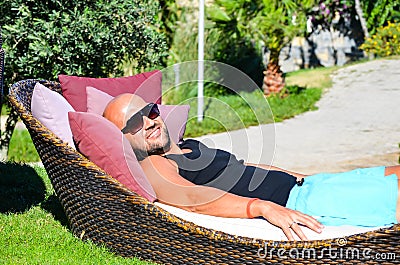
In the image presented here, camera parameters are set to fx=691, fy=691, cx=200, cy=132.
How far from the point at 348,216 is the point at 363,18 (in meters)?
10.9

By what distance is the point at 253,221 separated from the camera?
10.6 ft

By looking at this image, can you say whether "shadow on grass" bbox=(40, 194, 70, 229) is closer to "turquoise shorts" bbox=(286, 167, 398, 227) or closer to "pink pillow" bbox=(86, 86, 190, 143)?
"pink pillow" bbox=(86, 86, 190, 143)

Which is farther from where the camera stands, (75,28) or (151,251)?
(75,28)

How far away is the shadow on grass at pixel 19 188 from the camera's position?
4551 mm

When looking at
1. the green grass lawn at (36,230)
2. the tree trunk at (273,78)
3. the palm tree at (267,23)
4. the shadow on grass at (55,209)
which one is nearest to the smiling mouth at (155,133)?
the green grass lawn at (36,230)

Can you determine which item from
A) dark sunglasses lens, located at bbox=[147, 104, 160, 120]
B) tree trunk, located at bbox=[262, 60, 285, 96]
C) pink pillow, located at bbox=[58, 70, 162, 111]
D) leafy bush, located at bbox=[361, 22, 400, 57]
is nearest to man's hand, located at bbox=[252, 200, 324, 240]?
dark sunglasses lens, located at bbox=[147, 104, 160, 120]

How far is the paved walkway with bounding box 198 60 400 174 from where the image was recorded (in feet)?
21.6

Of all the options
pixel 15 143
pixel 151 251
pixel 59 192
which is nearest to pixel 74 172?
pixel 59 192

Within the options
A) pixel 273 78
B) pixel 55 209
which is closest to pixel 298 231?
pixel 55 209

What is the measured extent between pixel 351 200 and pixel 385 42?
10.3 metres

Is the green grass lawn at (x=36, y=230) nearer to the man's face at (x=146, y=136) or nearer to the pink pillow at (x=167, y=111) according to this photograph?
the man's face at (x=146, y=136)

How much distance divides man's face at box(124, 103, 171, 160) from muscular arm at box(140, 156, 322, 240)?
1.8 inches

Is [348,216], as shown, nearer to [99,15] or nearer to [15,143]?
[99,15]

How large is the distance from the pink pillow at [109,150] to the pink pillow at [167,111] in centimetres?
54
